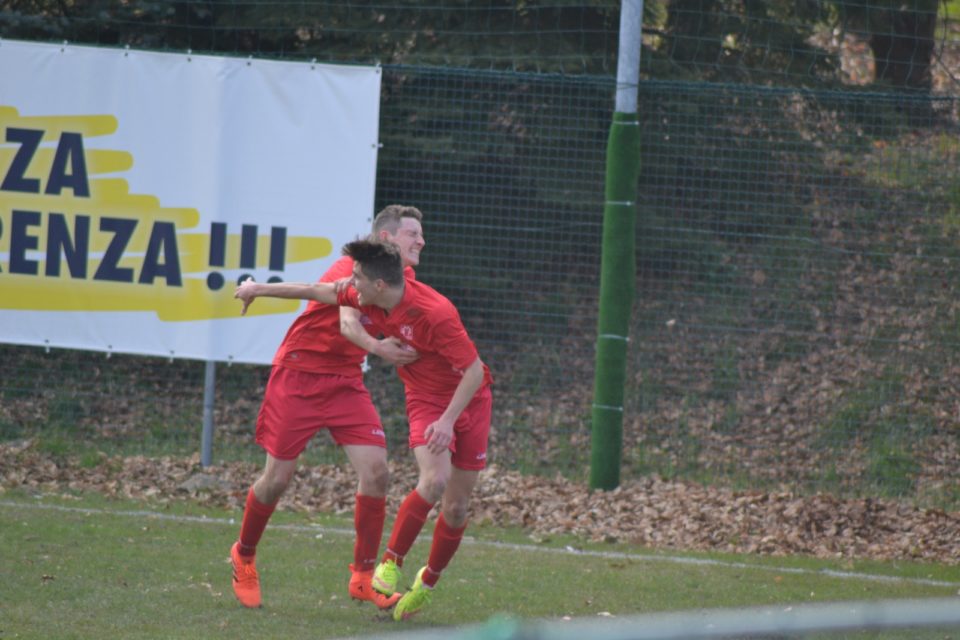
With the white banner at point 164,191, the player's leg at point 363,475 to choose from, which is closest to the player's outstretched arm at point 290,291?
the player's leg at point 363,475

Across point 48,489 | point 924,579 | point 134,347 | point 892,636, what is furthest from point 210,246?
point 892,636

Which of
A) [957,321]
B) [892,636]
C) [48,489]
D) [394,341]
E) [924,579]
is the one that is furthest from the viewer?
[957,321]

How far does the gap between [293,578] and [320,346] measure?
145cm

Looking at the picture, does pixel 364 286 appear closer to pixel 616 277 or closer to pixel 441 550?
pixel 441 550

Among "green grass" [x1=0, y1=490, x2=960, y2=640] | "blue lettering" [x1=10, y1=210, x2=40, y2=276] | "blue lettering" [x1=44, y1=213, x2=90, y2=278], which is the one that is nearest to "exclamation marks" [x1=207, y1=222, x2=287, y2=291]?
"blue lettering" [x1=44, y1=213, x2=90, y2=278]

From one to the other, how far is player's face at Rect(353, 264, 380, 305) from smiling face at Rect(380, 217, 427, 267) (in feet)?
1.47

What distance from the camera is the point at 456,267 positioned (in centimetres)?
1142

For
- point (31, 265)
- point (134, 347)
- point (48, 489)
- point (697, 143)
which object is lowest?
point (48, 489)

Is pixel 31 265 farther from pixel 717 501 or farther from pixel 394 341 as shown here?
pixel 717 501

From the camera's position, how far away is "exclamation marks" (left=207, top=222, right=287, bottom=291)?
32.3ft

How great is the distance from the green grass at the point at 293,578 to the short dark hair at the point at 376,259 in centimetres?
168

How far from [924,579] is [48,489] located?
635cm

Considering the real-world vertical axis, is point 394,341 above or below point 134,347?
above

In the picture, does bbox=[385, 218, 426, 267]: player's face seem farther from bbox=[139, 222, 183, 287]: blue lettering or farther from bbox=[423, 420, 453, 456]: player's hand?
bbox=[139, 222, 183, 287]: blue lettering
